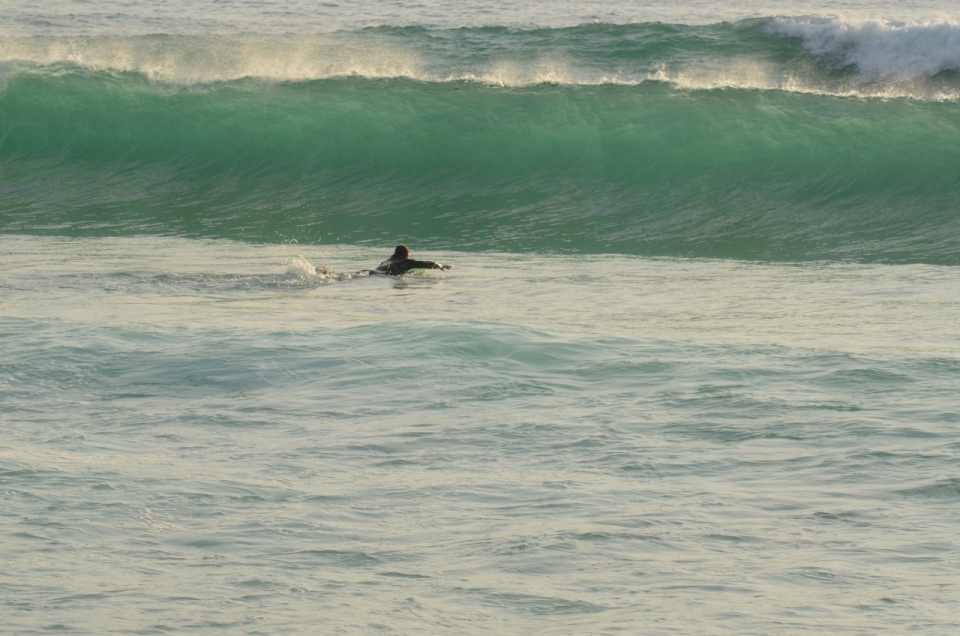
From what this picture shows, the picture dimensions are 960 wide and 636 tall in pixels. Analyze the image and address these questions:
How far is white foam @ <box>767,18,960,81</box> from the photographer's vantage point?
1984 cm

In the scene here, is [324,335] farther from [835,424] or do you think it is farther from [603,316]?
[835,424]

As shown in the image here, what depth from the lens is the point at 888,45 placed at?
20375 millimetres

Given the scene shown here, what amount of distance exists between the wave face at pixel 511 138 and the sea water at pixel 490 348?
0.24 feet

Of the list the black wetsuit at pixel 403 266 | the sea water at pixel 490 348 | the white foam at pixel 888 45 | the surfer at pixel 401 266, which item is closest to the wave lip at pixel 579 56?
the white foam at pixel 888 45

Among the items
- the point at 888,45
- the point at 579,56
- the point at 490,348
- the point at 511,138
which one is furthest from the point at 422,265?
the point at 888,45

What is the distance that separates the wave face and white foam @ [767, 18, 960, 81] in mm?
34

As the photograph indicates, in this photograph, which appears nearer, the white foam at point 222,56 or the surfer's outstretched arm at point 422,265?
the surfer's outstretched arm at point 422,265

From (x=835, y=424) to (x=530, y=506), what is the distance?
170 centimetres

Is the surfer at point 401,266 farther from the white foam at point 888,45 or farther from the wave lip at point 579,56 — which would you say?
the white foam at point 888,45

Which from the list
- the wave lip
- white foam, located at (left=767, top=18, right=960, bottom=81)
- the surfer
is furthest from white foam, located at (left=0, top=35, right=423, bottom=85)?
the surfer

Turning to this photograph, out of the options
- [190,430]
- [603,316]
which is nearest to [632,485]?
[190,430]

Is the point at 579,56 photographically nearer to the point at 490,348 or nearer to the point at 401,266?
the point at 401,266

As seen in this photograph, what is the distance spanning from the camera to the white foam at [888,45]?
65.1 feet

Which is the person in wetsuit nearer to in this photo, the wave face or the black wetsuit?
the black wetsuit
